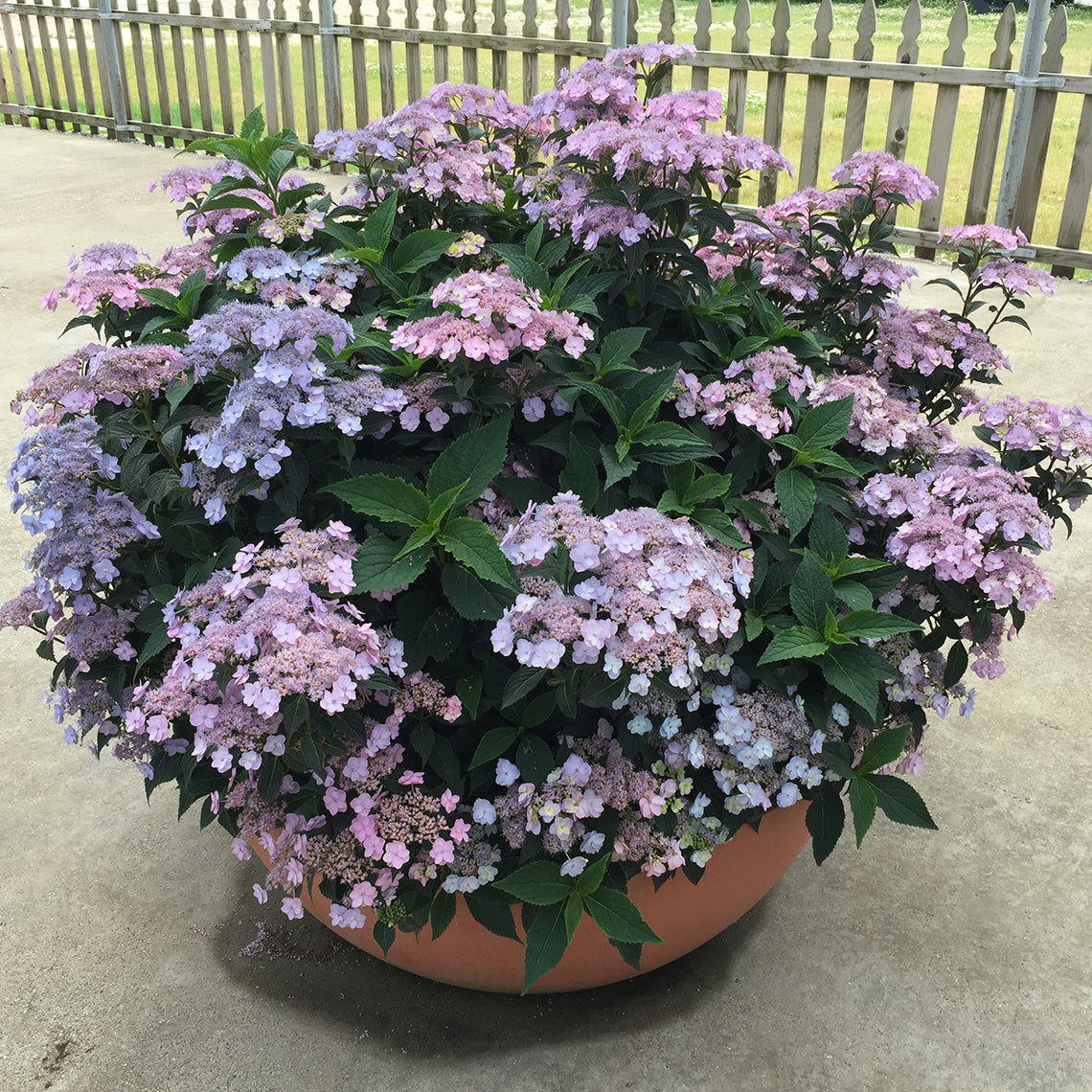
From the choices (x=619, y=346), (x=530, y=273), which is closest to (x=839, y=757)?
(x=619, y=346)

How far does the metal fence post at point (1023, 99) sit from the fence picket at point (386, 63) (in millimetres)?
4097

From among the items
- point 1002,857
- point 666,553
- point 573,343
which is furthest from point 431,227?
point 1002,857

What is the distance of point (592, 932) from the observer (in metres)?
1.82

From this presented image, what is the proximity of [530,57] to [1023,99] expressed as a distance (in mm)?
3097

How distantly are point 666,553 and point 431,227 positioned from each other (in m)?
1.06

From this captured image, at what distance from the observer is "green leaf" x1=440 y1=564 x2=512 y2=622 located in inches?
60.2

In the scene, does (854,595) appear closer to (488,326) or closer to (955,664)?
(955,664)

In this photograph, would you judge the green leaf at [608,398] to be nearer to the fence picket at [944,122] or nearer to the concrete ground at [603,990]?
the concrete ground at [603,990]

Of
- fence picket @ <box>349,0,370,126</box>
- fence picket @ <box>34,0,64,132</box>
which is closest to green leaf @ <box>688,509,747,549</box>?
fence picket @ <box>349,0,370,126</box>

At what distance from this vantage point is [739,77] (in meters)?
6.74

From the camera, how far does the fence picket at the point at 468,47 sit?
741 cm

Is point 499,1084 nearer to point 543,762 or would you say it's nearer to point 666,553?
point 543,762

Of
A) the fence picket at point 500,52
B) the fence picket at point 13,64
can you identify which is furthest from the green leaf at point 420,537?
the fence picket at point 13,64

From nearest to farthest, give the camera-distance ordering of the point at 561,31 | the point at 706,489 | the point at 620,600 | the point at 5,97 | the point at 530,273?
the point at 620,600, the point at 706,489, the point at 530,273, the point at 561,31, the point at 5,97
